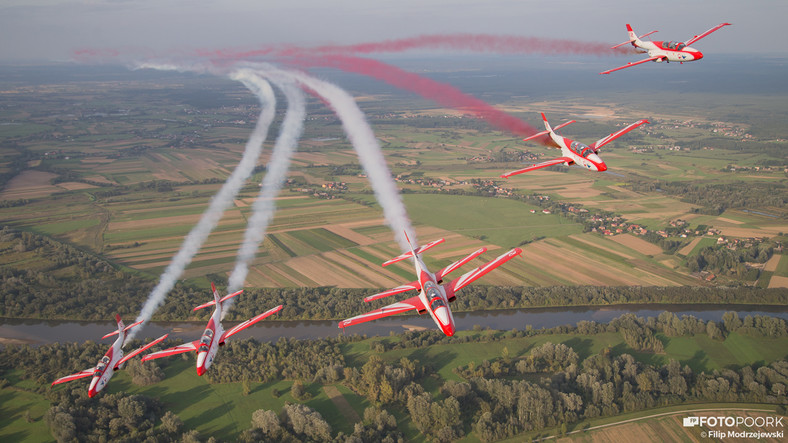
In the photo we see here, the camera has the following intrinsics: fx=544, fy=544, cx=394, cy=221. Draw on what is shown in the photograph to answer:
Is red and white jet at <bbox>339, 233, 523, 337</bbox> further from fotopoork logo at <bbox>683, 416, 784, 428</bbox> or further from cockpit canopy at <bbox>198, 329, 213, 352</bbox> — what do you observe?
fotopoork logo at <bbox>683, 416, 784, 428</bbox>

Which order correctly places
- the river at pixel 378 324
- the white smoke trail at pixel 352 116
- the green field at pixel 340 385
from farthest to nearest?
the white smoke trail at pixel 352 116 → the river at pixel 378 324 → the green field at pixel 340 385

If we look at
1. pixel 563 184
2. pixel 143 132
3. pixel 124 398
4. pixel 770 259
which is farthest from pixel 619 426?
pixel 143 132

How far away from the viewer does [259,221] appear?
86.2 m

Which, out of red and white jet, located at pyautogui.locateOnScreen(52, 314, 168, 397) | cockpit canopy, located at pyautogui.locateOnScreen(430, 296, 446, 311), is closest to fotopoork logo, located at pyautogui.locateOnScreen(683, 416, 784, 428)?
cockpit canopy, located at pyautogui.locateOnScreen(430, 296, 446, 311)

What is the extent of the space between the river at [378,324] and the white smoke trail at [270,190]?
18.8 feet

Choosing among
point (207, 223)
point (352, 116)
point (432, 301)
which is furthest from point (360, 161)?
point (432, 301)

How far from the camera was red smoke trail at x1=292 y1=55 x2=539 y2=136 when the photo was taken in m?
32.8

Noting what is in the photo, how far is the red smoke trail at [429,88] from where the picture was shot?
108 ft

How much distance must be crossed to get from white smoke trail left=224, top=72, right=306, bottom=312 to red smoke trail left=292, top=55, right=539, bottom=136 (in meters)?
19.1

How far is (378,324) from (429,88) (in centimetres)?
2729

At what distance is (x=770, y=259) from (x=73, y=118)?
602ft

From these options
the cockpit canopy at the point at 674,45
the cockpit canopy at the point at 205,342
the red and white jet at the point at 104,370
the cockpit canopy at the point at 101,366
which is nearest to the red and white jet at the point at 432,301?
the cockpit canopy at the point at 205,342

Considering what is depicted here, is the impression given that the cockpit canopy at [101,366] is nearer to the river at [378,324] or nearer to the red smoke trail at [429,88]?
the river at [378,324]

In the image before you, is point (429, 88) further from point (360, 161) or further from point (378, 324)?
point (360, 161)
